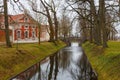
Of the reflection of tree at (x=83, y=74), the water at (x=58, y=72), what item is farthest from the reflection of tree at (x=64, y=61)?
the reflection of tree at (x=83, y=74)

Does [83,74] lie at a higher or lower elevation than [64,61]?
higher

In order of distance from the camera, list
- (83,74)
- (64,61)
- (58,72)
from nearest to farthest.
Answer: (83,74) < (58,72) < (64,61)

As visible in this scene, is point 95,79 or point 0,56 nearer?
point 95,79

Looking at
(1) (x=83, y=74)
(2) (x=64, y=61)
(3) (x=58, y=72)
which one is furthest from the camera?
(2) (x=64, y=61)

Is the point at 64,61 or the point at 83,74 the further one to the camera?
the point at 64,61

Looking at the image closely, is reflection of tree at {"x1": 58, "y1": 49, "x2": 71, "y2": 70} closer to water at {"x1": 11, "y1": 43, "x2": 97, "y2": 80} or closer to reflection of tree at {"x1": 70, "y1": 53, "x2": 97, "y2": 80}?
water at {"x1": 11, "y1": 43, "x2": 97, "y2": 80}

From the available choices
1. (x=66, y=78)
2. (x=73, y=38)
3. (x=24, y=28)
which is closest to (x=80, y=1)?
(x=66, y=78)

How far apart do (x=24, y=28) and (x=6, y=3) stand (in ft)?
154

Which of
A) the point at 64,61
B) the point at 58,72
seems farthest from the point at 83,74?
the point at 64,61

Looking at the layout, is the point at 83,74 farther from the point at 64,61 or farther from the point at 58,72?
the point at 64,61

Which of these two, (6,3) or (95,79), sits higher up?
(6,3)

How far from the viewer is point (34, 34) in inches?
3105

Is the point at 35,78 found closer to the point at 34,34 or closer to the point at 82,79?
the point at 82,79

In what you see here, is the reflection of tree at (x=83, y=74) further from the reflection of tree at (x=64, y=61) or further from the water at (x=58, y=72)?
the reflection of tree at (x=64, y=61)
